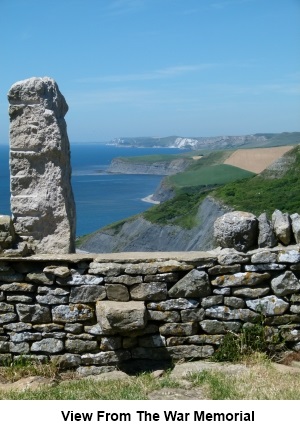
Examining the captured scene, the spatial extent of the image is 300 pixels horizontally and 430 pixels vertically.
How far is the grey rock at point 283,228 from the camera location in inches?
276

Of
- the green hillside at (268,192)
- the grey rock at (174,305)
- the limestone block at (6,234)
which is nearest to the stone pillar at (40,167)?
the limestone block at (6,234)

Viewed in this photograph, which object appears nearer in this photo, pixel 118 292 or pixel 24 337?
pixel 118 292

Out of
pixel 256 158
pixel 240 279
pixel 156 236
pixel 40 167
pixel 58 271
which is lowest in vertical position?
pixel 156 236

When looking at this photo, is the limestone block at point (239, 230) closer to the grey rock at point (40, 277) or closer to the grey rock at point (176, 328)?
the grey rock at point (176, 328)

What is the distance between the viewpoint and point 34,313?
7074mm

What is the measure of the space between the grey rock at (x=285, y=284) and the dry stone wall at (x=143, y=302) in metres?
0.01

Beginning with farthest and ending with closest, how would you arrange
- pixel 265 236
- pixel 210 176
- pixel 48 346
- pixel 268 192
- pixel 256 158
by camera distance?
1. pixel 256 158
2. pixel 210 176
3. pixel 268 192
4. pixel 48 346
5. pixel 265 236

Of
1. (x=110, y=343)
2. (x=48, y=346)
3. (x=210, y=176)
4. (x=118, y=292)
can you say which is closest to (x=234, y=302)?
(x=118, y=292)

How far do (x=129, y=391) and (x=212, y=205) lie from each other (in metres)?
15.8

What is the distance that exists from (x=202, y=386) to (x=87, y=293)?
175cm

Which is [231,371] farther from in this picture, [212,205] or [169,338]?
[212,205]

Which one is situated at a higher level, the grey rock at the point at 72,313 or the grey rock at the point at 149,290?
the grey rock at the point at 149,290

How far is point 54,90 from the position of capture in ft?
23.5

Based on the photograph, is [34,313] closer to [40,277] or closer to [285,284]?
[40,277]
